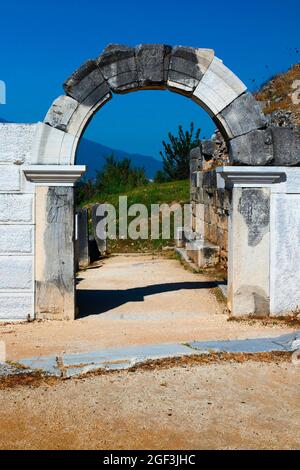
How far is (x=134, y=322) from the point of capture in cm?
744

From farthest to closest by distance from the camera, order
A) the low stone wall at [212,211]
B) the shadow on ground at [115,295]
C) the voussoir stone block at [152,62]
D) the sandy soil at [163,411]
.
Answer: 1. the low stone wall at [212,211]
2. the shadow on ground at [115,295]
3. the voussoir stone block at [152,62]
4. the sandy soil at [163,411]

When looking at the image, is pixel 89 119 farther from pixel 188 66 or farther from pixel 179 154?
pixel 179 154

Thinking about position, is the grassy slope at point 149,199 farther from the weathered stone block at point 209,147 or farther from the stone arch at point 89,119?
the stone arch at point 89,119

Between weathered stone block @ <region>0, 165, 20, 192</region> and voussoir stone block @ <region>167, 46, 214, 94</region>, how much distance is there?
7.26 feet

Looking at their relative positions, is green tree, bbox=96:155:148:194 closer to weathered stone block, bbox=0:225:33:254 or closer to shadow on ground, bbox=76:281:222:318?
shadow on ground, bbox=76:281:222:318

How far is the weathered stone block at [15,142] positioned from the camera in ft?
24.7

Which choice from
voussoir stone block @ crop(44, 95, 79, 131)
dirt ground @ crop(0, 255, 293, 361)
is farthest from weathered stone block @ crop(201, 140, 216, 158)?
voussoir stone block @ crop(44, 95, 79, 131)

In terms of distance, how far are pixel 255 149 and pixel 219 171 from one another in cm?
53

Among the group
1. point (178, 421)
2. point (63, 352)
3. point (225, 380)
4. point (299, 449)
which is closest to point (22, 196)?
point (63, 352)

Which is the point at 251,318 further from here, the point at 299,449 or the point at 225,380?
the point at 299,449

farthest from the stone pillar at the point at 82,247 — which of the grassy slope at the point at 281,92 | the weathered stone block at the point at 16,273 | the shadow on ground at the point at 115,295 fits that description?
the weathered stone block at the point at 16,273

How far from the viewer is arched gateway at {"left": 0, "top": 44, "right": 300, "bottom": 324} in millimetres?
7547

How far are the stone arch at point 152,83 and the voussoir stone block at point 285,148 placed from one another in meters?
0.12

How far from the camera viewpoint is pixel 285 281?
7.65 meters
